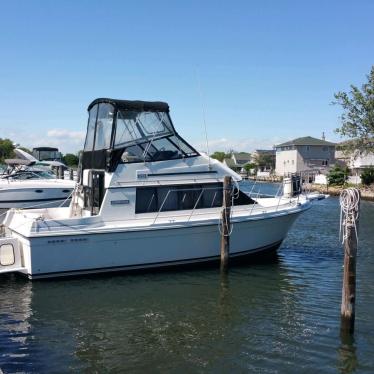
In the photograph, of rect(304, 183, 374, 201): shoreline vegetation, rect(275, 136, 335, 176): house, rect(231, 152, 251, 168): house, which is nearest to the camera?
rect(304, 183, 374, 201): shoreline vegetation

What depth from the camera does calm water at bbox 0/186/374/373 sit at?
7.91m

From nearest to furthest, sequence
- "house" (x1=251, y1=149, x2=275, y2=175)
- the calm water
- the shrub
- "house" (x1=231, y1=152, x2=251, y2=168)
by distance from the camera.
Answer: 1. the calm water
2. the shrub
3. "house" (x1=251, y1=149, x2=275, y2=175)
4. "house" (x1=231, y1=152, x2=251, y2=168)

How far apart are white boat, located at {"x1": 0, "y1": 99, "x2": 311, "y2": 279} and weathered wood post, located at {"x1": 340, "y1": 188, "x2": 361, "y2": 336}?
480 centimetres

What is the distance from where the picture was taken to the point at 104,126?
539 inches

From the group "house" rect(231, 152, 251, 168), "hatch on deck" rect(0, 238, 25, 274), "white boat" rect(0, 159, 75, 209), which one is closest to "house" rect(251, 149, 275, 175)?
"house" rect(231, 152, 251, 168)

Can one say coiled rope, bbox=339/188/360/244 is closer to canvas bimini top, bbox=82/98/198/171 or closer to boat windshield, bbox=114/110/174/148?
canvas bimini top, bbox=82/98/198/171

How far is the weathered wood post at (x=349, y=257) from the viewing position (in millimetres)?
8641

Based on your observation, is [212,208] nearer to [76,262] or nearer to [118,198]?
[118,198]

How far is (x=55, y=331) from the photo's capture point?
29.9 feet

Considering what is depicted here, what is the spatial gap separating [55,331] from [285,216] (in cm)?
788

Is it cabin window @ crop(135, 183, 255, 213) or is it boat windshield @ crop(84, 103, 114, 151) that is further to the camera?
boat windshield @ crop(84, 103, 114, 151)

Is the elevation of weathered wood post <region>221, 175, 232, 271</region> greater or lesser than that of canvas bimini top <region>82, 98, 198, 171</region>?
lesser

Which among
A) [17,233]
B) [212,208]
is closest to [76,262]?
[17,233]

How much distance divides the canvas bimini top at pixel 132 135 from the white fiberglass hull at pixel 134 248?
2.04 metres
